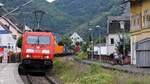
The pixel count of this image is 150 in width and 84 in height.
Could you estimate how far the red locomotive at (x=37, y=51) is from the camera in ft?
119

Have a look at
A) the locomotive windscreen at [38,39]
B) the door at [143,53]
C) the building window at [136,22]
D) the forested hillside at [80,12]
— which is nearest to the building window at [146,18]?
the building window at [136,22]

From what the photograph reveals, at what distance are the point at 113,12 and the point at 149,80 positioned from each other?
119 meters

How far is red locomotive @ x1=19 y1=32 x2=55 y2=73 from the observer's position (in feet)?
119

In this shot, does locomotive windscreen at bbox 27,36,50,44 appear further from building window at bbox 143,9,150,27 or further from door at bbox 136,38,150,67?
building window at bbox 143,9,150,27

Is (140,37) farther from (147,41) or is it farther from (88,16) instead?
(88,16)

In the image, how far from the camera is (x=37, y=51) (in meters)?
36.7

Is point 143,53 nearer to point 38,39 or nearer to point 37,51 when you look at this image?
point 38,39

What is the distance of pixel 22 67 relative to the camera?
125ft

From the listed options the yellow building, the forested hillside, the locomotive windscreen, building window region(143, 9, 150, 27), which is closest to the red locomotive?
the locomotive windscreen

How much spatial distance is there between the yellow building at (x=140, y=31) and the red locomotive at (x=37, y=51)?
1181cm

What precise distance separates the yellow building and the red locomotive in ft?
38.7

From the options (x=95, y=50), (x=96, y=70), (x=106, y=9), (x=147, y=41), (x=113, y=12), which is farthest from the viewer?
(x=106, y=9)

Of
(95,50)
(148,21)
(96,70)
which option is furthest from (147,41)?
(95,50)

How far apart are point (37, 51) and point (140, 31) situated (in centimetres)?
1765
